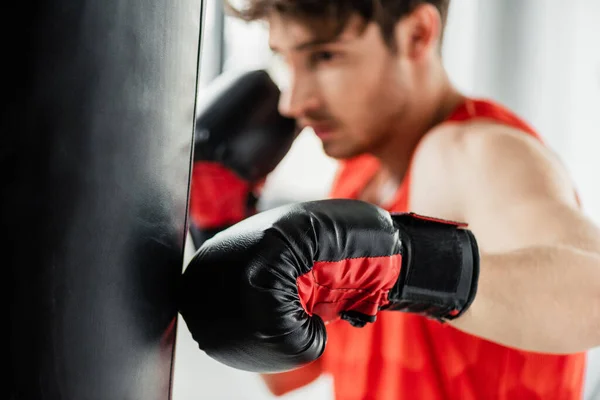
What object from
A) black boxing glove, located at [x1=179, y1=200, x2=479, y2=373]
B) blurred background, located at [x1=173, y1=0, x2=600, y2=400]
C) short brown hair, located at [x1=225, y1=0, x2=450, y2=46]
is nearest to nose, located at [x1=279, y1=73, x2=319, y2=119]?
short brown hair, located at [x1=225, y1=0, x2=450, y2=46]

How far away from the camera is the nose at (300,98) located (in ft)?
3.74

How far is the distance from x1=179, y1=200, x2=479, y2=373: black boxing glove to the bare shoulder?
18 centimetres

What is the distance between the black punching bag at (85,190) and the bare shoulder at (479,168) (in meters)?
0.47

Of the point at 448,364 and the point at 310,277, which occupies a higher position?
the point at 310,277

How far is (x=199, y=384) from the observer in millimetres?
2205

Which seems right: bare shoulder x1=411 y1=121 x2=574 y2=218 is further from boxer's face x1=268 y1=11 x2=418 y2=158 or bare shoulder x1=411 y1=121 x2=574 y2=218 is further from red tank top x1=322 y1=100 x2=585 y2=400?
boxer's face x1=268 y1=11 x2=418 y2=158

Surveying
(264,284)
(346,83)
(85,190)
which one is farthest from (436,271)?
(346,83)

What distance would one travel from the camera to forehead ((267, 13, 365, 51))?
105cm

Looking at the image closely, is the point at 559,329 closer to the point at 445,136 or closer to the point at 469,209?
the point at 469,209

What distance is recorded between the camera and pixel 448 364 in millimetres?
975

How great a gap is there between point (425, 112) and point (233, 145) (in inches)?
16.2

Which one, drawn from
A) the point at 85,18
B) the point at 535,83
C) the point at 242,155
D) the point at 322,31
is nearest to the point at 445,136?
the point at 322,31

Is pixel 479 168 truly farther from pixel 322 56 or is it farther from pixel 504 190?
pixel 322 56

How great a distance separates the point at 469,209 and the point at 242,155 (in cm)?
63
